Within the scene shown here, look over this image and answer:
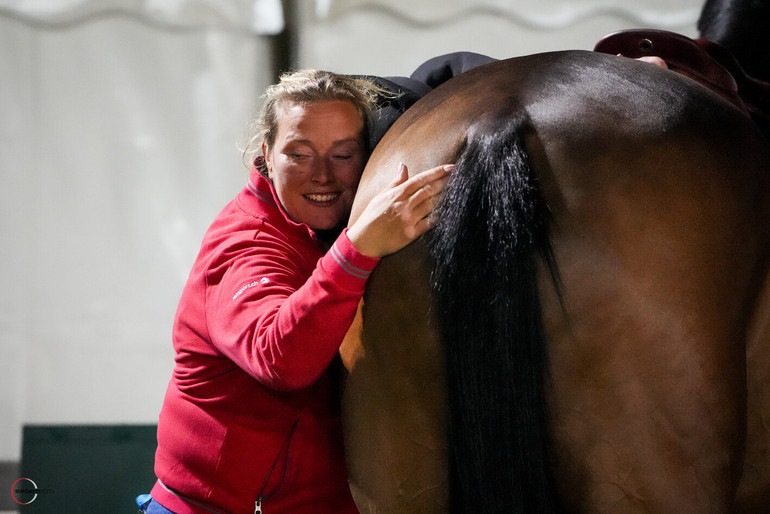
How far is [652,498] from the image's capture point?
2.50 feet

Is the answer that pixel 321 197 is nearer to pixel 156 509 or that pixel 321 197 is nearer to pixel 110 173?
pixel 156 509

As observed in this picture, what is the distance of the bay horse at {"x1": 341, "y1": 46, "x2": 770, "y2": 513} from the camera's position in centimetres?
75

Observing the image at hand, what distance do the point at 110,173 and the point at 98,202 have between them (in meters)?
0.11

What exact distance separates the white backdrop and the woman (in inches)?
50.7

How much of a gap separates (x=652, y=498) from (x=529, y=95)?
49 centimetres

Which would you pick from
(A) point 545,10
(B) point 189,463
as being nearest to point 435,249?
(B) point 189,463

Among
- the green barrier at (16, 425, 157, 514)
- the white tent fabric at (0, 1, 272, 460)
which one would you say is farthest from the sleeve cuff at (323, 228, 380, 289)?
the green barrier at (16, 425, 157, 514)

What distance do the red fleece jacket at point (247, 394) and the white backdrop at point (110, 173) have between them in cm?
135

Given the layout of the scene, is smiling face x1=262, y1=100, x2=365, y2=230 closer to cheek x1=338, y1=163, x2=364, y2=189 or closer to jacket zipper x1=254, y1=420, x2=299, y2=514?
cheek x1=338, y1=163, x2=364, y2=189

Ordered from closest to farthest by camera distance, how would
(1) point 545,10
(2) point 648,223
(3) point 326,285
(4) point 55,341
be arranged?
(2) point 648,223, (3) point 326,285, (4) point 55,341, (1) point 545,10

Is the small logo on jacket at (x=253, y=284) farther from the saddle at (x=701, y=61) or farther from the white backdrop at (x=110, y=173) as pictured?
the white backdrop at (x=110, y=173)

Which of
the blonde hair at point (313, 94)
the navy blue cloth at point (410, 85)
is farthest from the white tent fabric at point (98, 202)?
the blonde hair at point (313, 94)

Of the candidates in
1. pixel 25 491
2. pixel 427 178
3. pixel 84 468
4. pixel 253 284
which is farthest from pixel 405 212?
pixel 25 491

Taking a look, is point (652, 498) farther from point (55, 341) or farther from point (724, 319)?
point (55, 341)
